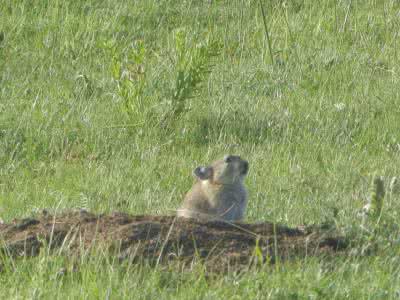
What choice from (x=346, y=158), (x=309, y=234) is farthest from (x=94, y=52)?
(x=309, y=234)

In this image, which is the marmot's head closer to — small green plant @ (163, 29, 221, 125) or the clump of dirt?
the clump of dirt

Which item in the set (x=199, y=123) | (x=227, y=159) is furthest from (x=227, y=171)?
(x=199, y=123)

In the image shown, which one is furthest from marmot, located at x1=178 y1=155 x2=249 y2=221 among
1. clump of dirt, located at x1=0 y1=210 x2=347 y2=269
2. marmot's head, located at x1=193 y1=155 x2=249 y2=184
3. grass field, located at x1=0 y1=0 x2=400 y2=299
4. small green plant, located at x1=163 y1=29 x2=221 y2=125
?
small green plant, located at x1=163 y1=29 x2=221 y2=125

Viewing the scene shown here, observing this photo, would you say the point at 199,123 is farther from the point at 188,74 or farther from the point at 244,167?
the point at 244,167

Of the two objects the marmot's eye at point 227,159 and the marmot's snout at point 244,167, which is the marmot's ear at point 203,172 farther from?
the marmot's snout at point 244,167

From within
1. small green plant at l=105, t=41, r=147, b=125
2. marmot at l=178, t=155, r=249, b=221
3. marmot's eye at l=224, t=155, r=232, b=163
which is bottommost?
marmot at l=178, t=155, r=249, b=221

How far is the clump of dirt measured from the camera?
6000 mm

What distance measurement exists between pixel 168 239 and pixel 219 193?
162 centimetres

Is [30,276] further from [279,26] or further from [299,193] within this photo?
[279,26]

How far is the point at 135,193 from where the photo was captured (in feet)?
28.0

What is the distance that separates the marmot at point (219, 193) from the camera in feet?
24.7

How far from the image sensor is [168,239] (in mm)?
6145

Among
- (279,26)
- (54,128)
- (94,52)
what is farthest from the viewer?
(279,26)

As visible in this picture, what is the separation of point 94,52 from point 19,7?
1520 millimetres
